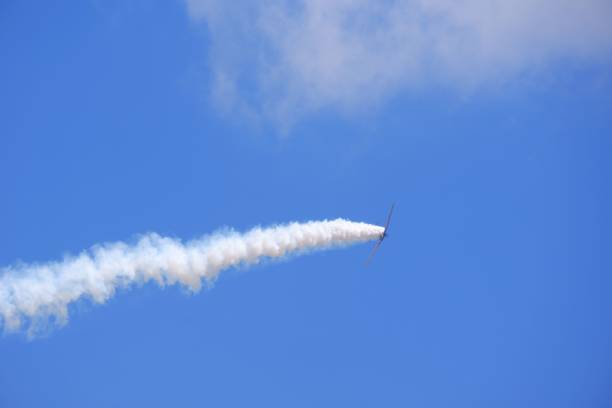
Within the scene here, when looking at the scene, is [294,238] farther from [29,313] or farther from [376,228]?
[29,313]

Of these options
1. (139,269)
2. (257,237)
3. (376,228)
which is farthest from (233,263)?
(376,228)

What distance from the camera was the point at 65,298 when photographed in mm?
67562

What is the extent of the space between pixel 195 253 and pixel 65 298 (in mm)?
10697

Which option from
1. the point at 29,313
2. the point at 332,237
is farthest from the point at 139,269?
the point at 332,237

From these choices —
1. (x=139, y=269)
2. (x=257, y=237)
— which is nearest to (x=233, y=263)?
(x=257, y=237)

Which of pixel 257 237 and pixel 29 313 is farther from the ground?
pixel 257 237

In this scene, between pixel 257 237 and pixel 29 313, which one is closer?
pixel 29 313

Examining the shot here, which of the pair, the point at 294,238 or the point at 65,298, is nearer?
the point at 65,298

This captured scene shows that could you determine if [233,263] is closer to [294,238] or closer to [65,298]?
[294,238]

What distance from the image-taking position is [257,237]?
73.5 m

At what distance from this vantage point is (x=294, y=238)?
74375mm

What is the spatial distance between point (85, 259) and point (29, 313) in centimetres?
601

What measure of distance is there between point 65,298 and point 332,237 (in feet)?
73.0

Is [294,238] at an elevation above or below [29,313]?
above
